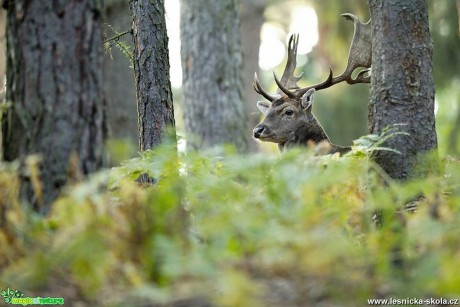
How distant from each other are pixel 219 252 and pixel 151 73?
337 centimetres

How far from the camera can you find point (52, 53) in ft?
12.4

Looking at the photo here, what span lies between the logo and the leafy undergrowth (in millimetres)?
25

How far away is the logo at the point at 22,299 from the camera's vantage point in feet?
11.1

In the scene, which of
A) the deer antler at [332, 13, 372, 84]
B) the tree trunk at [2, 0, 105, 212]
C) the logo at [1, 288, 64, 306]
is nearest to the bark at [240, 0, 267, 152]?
the deer antler at [332, 13, 372, 84]

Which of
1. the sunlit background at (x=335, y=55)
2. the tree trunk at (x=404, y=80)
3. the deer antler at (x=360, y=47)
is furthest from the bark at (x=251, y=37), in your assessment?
the tree trunk at (x=404, y=80)

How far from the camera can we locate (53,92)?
3.79 metres

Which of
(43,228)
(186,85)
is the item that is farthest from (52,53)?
(186,85)

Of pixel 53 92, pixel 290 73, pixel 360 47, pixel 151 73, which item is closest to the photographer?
pixel 53 92

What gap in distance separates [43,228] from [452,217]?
186 centimetres

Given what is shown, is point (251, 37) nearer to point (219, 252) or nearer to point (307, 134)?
point (307, 134)

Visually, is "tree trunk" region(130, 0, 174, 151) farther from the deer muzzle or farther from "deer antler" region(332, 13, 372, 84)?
the deer muzzle

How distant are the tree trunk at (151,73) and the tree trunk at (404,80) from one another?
1.75 metres

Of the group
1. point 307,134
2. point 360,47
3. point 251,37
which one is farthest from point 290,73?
point 251,37

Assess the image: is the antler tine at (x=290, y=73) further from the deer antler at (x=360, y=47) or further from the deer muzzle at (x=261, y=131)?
the deer antler at (x=360, y=47)
